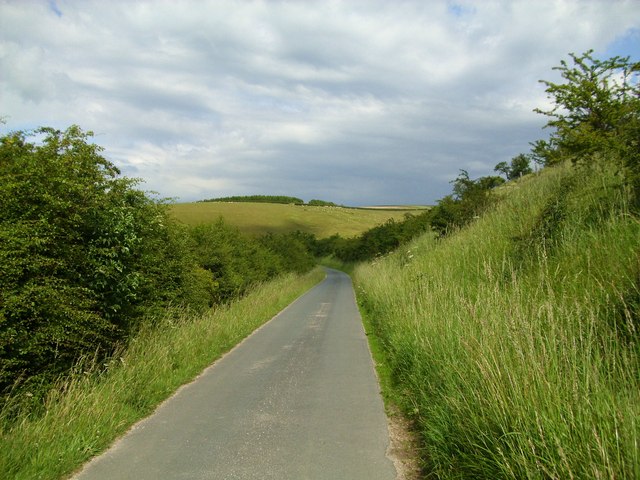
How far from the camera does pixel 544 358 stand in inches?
147

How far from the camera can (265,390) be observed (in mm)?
7406

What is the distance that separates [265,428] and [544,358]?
3.44 metres

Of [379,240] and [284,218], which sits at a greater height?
[284,218]

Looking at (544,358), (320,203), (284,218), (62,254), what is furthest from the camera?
(320,203)

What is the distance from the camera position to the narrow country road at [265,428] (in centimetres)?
452

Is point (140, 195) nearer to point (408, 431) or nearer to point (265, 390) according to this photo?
point (265, 390)

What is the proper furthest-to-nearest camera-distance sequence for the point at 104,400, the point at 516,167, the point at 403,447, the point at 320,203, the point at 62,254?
the point at 320,203
the point at 516,167
the point at 62,254
the point at 104,400
the point at 403,447

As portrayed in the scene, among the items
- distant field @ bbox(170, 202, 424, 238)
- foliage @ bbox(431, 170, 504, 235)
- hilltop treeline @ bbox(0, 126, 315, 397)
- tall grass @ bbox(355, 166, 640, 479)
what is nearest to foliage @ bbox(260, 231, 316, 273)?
foliage @ bbox(431, 170, 504, 235)

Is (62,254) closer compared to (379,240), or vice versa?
(62,254)

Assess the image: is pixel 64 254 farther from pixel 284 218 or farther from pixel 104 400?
pixel 284 218

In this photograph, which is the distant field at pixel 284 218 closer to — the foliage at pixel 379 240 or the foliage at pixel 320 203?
the foliage at pixel 379 240

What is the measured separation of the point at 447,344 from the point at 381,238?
42.6 m

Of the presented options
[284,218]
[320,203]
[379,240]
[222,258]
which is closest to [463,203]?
[222,258]

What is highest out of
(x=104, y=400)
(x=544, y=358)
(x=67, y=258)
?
(x=67, y=258)
